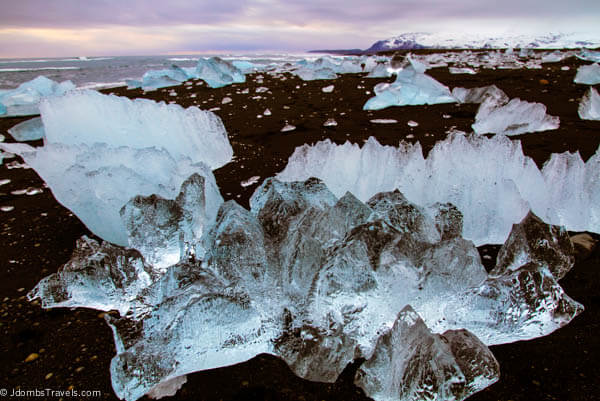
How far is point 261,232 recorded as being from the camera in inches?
44.1

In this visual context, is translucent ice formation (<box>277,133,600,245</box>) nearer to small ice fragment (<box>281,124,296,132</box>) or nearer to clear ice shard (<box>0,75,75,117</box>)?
small ice fragment (<box>281,124,296,132</box>)

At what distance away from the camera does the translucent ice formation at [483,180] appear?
51.7 inches

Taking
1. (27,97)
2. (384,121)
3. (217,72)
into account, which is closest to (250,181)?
(384,121)

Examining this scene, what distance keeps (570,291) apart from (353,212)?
26.7 inches

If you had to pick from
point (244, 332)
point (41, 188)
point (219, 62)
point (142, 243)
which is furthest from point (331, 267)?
point (219, 62)

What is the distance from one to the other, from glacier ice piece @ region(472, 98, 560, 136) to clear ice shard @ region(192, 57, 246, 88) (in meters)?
4.14

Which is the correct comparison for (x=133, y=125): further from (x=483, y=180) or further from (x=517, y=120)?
(x=517, y=120)

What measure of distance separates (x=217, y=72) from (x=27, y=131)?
344cm

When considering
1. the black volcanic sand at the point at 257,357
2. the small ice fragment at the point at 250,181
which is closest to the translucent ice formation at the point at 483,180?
the black volcanic sand at the point at 257,357

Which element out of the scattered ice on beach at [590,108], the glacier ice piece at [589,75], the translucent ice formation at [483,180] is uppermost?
the glacier ice piece at [589,75]

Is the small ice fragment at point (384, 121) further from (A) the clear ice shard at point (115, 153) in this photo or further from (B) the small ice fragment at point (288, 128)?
(A) the clear ice shard at point (115, 153)

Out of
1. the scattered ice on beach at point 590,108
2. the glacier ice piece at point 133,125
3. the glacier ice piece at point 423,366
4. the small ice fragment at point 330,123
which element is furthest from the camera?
the small ice fragment at point 330,123

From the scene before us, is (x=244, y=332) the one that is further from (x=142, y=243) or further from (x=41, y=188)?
(x=41, y=188)

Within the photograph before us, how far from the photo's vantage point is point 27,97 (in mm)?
4500
